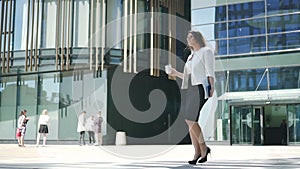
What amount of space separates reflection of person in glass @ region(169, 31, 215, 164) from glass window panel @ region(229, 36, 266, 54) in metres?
17.1

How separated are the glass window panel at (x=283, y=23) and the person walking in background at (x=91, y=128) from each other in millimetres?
10226

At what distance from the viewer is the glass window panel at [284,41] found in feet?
71.8

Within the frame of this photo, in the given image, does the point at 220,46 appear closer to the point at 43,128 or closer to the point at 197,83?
the point at 43,128

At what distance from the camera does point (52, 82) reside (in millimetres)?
24578

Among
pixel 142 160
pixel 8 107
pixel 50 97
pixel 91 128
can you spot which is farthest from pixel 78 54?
pixel 142 160

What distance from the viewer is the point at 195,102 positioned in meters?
6.05

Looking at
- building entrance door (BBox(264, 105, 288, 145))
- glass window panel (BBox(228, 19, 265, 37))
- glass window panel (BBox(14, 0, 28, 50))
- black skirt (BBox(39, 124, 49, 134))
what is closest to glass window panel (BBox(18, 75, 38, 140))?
glass window panel (BBox(14, 0, 28, 50))

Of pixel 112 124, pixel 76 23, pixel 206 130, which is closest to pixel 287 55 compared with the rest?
pixel 206 130

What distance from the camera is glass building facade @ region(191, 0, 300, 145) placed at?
21.6m

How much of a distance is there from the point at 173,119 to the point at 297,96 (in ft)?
27.2

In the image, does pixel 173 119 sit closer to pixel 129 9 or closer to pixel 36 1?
pixel 129 9

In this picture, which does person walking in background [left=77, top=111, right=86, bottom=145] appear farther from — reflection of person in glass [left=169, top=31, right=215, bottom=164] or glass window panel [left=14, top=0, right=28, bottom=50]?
reflection of person in glass [left=169, top=31, right=215, bottom=164]

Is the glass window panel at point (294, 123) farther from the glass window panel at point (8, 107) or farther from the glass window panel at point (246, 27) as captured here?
the glass window panel at point (8, 107)

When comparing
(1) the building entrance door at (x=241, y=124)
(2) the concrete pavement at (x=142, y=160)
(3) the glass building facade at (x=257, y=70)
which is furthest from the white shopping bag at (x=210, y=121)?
(2) the concrete pavement at (x=142, y=160)
